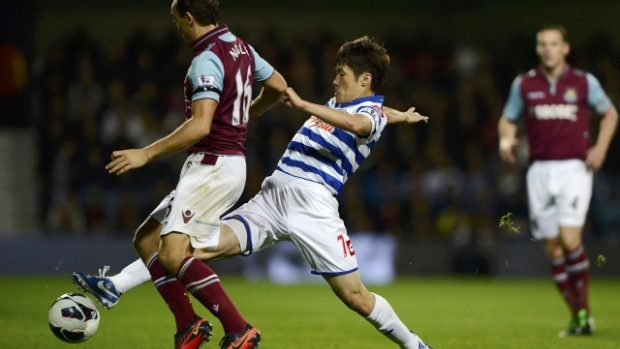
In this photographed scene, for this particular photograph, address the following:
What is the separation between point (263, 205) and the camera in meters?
6.64

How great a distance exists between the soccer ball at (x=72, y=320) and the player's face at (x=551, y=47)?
428 cm

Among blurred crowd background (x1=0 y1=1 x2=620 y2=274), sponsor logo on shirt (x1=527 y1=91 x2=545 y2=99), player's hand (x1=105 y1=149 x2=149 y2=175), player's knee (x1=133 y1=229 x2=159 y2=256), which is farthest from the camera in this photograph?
blurred crowd background (x1=0 y1=1 x2=620 y2=274)

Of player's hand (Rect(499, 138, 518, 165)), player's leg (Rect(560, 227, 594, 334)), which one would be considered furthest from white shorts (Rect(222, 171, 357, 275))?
player's leg (Rect(560, 227, 594, 334))

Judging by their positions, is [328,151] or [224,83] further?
[328,151]

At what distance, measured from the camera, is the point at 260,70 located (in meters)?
6.38

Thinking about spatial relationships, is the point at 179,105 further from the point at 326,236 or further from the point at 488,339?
the point at 326,236

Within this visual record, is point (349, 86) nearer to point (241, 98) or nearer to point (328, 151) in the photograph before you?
point (328, 151)

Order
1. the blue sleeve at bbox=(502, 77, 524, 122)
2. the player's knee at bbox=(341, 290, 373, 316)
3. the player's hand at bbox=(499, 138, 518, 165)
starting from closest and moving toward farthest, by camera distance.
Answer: the player's knee at bbox=(341, 290, 373, 316), the player's hand at bbox=(499, 138, 518, 165), the blue sleeve at bbox=(502, 77, 524, 122)

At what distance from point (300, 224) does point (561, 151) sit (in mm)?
3184

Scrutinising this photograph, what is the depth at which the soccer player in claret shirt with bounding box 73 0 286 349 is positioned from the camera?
5.84 m

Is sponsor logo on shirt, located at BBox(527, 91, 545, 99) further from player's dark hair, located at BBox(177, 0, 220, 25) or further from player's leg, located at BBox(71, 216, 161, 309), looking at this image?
player's leg, located at BBox(71, 216, 161, 309)

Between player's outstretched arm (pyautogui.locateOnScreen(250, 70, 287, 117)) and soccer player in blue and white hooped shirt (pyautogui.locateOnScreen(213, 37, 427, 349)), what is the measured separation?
271 millimetres

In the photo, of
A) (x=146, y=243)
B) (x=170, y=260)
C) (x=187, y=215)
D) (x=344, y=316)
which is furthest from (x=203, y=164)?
(x=344, y=316)

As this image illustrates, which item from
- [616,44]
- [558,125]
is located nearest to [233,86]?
[558,125]
